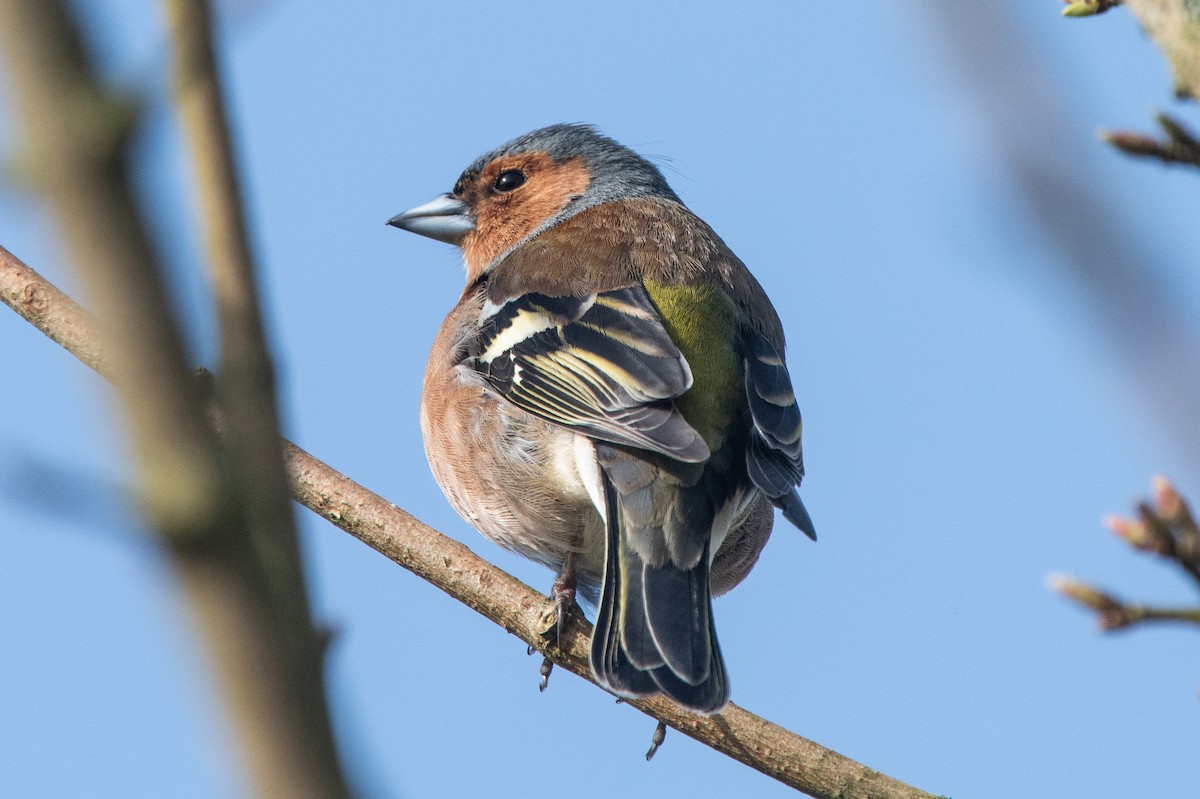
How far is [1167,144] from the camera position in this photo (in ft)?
Result: 6.67

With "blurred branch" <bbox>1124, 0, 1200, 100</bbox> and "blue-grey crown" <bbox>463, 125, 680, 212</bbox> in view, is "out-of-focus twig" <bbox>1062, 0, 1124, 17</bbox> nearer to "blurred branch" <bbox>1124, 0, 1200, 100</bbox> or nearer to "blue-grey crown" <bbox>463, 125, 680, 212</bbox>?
"blurred branch" <bbox>1124, 0, 1200, 100</bbox>

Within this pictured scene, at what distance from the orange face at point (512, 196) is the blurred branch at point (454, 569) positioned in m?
2.41

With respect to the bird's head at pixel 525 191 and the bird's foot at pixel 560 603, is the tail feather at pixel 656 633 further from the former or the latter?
the bird's head at pixel 525 191

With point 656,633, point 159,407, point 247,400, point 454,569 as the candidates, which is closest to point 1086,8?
point 247,400

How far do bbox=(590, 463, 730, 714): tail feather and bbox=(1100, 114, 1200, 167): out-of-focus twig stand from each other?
2.37 meters

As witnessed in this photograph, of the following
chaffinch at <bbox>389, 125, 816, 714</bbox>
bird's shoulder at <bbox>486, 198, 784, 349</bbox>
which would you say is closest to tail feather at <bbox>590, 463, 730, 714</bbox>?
chaffinch at <bbox>389, 125, 816, 714</bbox>

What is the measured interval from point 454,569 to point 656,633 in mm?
725

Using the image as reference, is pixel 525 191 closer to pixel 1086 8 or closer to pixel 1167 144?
pixel 1086 8

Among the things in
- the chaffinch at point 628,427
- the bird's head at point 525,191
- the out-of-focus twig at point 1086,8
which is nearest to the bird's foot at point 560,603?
the chaffinch at point 628,427

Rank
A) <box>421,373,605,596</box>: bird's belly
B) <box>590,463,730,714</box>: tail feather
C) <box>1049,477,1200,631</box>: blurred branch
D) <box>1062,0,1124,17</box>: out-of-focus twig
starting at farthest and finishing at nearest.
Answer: <box>421,373,605,596</box>: bird's belly
<box>590,463,730,714</box>: tail feather
<box>1062,0,1124,17</box>: out-of-focus twig
<box>1049,477,1200,631</box>: blurred branch

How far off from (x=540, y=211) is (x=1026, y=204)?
5.18 meters

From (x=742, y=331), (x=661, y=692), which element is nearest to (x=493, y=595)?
(x=661, y=692)

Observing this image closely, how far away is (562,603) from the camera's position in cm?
483

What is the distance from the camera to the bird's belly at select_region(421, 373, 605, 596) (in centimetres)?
509
